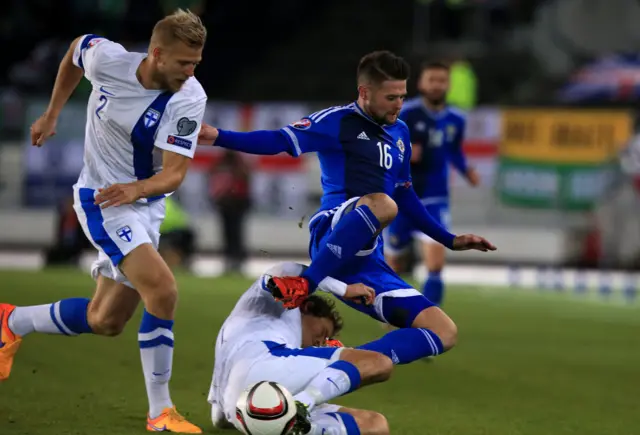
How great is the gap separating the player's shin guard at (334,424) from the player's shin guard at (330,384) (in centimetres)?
8

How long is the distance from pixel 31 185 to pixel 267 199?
415 centimetres

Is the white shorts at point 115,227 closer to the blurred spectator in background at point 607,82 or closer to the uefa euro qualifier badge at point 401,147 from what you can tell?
the uefa euro qualifier badge at point 401,147

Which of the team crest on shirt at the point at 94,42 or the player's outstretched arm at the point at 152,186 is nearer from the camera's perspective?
the player's outstretched arm at the point at 152,186

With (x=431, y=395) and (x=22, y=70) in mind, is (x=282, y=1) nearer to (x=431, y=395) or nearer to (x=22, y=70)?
(x=22, y=70)

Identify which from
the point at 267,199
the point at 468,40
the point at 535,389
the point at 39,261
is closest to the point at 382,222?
the point at 535,389

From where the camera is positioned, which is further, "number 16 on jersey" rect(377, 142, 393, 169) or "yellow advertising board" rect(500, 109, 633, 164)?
"yellow advertising board" rect(500, 109, 633, 164)

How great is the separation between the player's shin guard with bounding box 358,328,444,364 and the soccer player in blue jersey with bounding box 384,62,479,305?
433cm

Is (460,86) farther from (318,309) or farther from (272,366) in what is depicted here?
(272,366)

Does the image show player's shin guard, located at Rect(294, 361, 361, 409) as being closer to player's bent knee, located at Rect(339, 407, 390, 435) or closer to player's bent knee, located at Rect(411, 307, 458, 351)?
Result: player's bent knee, located at Rect(339, 407, 390, 435)

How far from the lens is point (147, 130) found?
6.31 m

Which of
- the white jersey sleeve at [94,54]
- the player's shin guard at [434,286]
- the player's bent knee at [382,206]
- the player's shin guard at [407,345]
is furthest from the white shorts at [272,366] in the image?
the player's shin guard at [434,286]

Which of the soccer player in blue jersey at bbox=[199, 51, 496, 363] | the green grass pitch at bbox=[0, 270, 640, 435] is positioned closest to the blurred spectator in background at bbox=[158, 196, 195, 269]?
the green grass pitch at bbox=[0, 270, 640, 435]

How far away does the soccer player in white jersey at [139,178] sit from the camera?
6121mm

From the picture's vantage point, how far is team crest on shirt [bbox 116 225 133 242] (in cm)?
625
